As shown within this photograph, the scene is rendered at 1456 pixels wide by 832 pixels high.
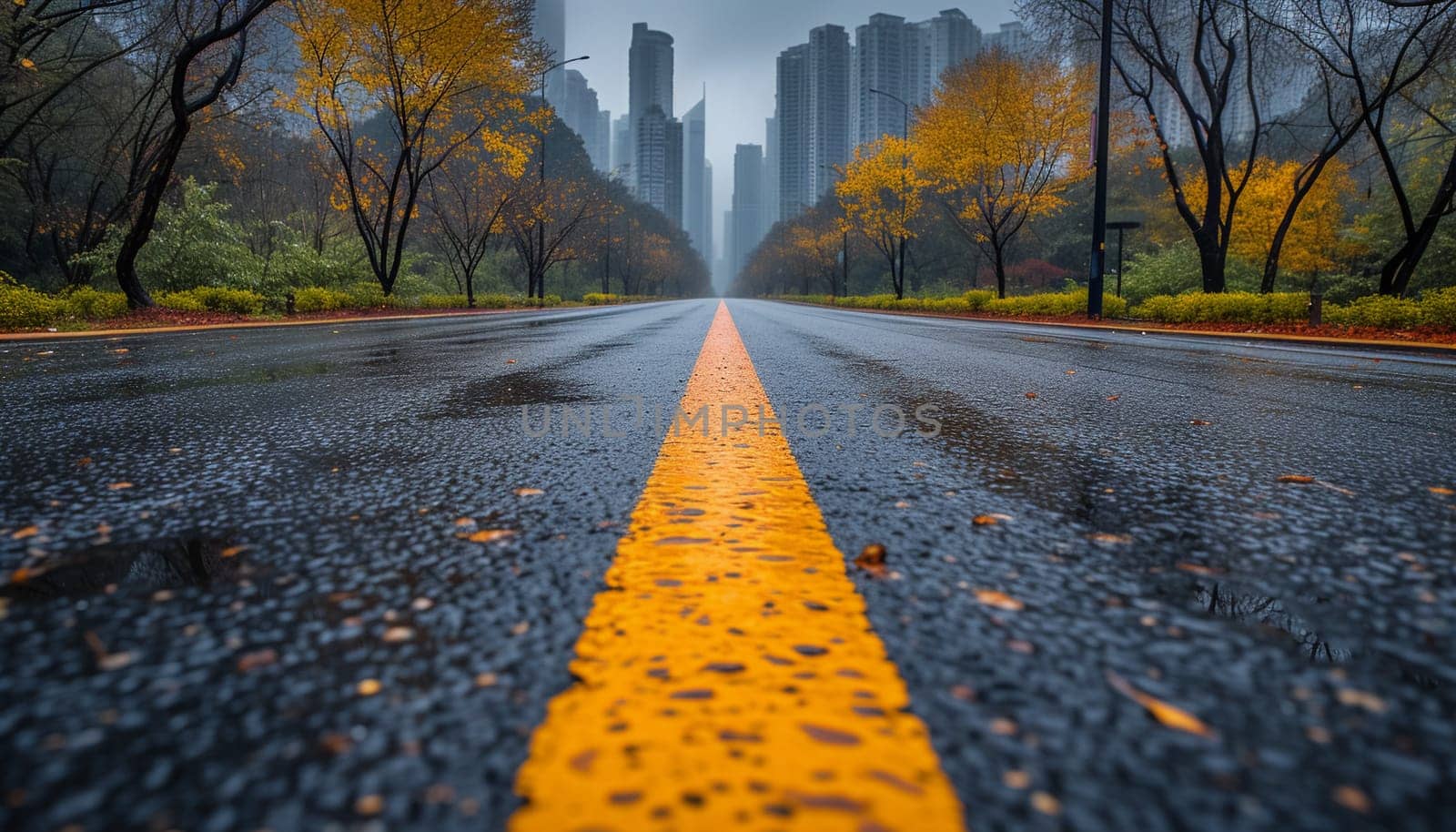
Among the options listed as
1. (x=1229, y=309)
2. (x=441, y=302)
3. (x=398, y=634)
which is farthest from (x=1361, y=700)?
(x=441, y=302)

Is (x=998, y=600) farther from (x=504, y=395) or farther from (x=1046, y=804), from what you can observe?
(x=504, y=395)

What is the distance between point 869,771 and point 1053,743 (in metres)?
0.21

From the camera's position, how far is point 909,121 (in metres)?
35.3

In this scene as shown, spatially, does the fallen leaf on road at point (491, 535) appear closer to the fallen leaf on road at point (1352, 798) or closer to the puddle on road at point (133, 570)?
the puddle on road at point (133, 570)

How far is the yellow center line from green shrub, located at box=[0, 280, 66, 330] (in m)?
13.2

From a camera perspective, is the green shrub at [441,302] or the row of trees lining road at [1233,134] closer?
the row of trees lining road at [1233,134]

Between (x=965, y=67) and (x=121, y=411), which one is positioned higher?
(x=965, y=67)

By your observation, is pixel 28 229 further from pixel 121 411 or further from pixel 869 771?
pixel 869 771

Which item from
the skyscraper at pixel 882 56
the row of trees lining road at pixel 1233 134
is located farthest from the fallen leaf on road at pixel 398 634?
the skyscraper at pixel 882 56

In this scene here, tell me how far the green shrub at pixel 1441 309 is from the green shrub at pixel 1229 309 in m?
1.91

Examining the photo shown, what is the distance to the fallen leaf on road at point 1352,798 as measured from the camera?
68 cm

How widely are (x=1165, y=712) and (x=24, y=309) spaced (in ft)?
46.8

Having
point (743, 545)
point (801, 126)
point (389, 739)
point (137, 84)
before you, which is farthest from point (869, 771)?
point (801, 126)

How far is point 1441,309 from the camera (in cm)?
1101
